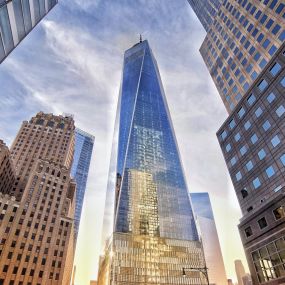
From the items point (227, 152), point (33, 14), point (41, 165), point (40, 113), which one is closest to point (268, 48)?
point (227, 152)

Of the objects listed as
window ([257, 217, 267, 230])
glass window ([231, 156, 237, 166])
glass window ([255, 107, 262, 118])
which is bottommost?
window ([257, 217, 267, 230])

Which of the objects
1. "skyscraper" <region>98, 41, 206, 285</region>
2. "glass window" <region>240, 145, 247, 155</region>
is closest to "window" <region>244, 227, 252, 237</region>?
"glass window" <region>240, 145, 247, 155</region>

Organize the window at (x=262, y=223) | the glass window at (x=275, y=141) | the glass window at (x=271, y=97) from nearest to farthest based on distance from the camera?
the window at (x=262, y=223) < the glass window at (x=275, y=141) < the glass window at (x=271, y=97)

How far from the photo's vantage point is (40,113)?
152000mm

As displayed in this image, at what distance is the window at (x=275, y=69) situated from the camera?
124 ft

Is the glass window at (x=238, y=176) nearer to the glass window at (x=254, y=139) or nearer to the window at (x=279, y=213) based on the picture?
the glass window at (x=254, y=139)

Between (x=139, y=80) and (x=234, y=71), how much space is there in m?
141

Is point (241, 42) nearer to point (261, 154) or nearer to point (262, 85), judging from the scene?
point (262, 85)

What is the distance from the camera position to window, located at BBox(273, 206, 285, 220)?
2908 cm

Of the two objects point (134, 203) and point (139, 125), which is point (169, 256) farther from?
point (139, 125)

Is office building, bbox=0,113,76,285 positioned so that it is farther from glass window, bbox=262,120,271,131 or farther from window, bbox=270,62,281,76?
window, bbox=270,62,281,76

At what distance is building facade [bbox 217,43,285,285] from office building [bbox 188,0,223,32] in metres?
58.0

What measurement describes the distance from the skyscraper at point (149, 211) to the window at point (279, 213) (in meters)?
83.9

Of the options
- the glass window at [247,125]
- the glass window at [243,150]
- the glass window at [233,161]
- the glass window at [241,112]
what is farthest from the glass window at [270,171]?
the glass window at [241,112]
